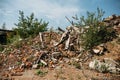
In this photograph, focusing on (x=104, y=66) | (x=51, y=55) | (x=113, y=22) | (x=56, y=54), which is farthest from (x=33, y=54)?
(x=113, y=22)

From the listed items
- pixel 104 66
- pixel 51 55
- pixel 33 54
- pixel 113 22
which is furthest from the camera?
pixel 113 22

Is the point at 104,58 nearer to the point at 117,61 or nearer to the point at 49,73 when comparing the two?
the point at 117,61

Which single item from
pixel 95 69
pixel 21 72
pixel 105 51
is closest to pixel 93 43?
pixel 105 51

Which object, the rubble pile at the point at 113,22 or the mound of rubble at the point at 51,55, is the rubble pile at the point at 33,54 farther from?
the rubble pile at the point at 113,22

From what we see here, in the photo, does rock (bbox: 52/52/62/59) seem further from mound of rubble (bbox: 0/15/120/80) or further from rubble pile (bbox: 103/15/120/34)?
rubble pile (bbox: 103/15/120/34)

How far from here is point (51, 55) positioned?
11.9 meters

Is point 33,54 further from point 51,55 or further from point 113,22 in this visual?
point 113,22

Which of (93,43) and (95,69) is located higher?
(93,43)

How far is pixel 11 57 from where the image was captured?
39.5 feet

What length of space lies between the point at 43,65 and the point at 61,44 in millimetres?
2649

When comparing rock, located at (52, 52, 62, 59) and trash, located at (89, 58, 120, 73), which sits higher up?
rock, located at (52, 52, 62, 59)

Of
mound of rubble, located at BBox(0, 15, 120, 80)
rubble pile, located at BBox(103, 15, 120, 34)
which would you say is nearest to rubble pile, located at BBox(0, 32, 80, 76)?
mound of rubble, located at BBox(0, 15, 120, 80)

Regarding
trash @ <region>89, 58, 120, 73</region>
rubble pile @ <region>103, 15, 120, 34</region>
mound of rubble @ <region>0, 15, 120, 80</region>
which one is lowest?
trash @ <region>89, 58, 120, 73</region>

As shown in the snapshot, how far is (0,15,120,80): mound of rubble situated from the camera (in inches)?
415
